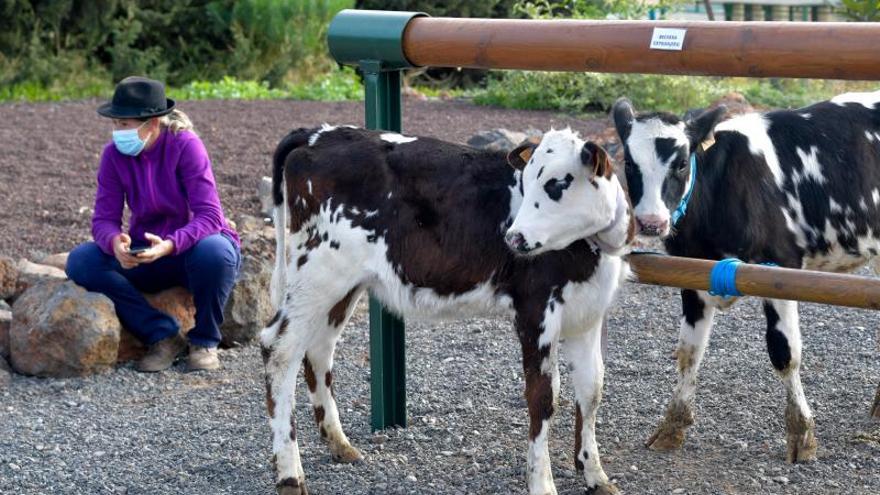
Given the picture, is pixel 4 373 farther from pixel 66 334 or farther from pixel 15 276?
pixel 15 276

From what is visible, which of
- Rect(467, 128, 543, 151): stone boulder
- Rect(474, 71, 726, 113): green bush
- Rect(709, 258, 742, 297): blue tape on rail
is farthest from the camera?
Rect(474, 71, 726, 113): green bush

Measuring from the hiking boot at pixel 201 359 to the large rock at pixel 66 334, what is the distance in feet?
1.32

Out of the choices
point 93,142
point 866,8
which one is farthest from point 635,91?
point 93,142

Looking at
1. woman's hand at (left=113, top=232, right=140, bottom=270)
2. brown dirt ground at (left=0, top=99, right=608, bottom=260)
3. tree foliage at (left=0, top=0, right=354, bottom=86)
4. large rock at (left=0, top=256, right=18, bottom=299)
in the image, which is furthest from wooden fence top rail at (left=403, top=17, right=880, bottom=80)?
tree foliage at (left=0, top=0, right=354, bottom=86)

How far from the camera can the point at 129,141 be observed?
23.3 ft

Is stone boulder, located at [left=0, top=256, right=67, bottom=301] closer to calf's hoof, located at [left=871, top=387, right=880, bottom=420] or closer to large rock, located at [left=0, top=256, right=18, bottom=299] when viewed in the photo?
large rock, located at [left=0, top=256, right=18, bottom=299]

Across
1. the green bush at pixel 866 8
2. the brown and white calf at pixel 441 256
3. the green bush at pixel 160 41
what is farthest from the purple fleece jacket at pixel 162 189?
the green bush at pixel 160 41

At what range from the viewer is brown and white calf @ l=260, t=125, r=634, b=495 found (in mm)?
5227

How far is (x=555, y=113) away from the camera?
14.3 meters

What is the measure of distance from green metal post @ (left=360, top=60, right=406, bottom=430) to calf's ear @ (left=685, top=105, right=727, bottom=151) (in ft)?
4.36

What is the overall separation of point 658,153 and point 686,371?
1.10 meters

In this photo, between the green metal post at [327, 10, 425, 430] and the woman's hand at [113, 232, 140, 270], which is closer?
the green metal post at [327, 10, 425, 430]

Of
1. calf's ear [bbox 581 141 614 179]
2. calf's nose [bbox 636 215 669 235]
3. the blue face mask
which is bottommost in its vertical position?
the blue face mask

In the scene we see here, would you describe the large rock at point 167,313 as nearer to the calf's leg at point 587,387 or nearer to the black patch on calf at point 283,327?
the black patch on calf at point 283,327
